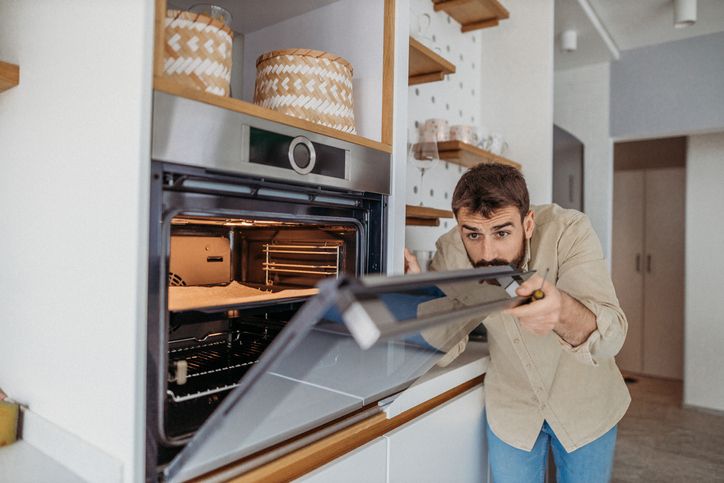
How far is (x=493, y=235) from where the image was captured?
120 centimetres

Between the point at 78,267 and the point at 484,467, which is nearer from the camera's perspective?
the point at 78,267

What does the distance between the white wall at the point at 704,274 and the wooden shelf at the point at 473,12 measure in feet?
7.62

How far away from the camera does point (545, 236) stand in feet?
4.33

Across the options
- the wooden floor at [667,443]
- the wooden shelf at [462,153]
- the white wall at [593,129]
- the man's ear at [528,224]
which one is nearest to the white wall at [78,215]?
the man's ear at [528,224]

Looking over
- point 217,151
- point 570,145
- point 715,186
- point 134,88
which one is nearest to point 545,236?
point 217,151

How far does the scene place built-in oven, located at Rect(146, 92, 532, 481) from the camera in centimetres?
59

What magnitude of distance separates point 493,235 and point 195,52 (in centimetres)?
80

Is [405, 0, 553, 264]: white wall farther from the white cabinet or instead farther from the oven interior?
the white cabinet

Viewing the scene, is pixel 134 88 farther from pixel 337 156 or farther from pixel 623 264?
pixel 623 264

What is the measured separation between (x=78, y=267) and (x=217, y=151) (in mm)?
292

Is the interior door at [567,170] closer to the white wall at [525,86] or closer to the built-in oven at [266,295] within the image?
the white wall at [525,86]

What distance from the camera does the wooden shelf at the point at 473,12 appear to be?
1986mm

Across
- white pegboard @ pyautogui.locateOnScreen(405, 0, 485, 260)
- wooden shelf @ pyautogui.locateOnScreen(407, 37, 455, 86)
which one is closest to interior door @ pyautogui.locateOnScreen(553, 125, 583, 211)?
white pegboard @ pyautogui.locateOnScreen(405, 0, 485, 260)

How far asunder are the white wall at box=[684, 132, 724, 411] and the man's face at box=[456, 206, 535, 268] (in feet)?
9.94
